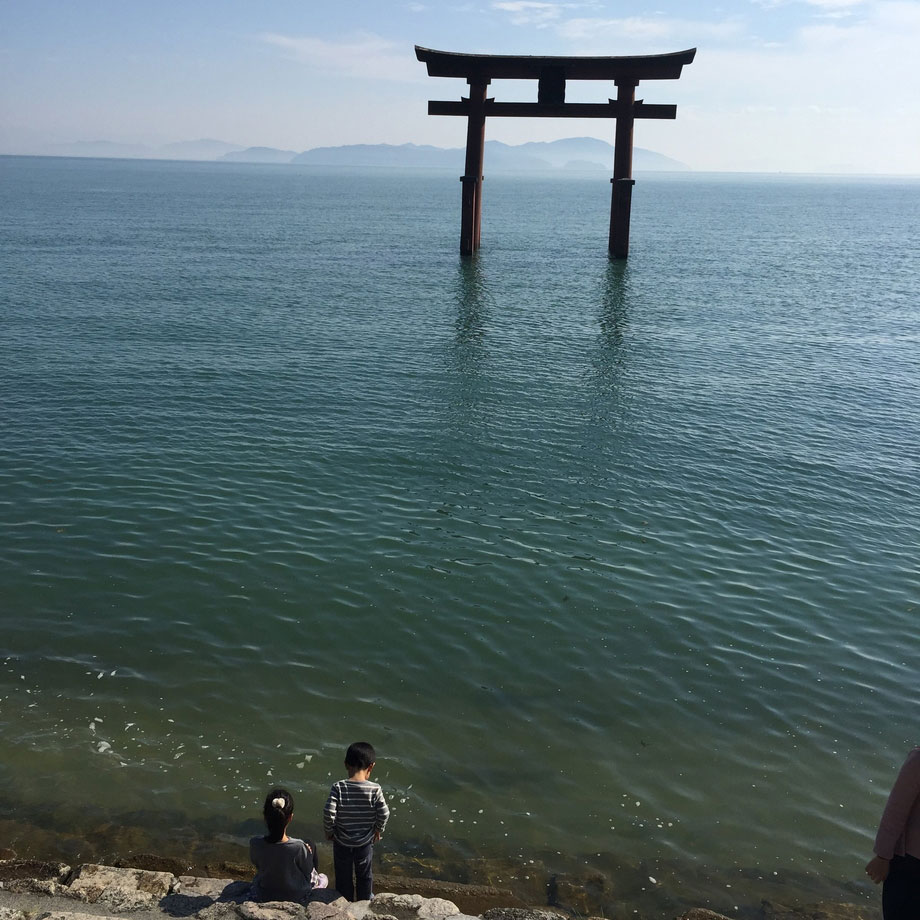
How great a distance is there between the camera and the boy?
782 centimetres

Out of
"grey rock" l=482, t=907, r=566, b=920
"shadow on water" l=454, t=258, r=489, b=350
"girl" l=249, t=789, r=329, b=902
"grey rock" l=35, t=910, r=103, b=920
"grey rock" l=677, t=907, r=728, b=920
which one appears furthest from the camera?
"shadow on water" l=454, t=258, r=489, b=350

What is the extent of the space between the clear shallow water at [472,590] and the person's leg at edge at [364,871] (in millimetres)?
1898

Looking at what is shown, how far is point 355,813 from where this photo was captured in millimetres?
7859

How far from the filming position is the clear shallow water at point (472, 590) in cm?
1091

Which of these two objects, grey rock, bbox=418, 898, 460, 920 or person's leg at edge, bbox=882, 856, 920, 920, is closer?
person's leg at edge, bbox=882, 856, 920, 920

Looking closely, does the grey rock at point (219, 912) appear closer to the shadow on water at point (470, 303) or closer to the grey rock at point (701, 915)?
the grey rock at point (701, 915)

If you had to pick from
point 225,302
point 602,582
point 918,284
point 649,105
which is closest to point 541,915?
point 602,582

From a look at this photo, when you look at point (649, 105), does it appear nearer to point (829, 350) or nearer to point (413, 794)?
point (829, 350)

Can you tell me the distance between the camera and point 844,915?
9.40m

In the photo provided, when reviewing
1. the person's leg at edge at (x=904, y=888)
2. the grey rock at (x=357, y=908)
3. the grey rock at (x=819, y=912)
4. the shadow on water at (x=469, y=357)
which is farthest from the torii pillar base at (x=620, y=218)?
the person's leg at edge at (x=904, y=888)

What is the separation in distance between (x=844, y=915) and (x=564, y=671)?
5.41 meters

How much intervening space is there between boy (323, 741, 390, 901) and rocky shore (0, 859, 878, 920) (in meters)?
0.37

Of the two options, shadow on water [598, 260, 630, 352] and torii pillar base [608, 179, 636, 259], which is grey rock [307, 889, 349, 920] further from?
torii pillar base [608, 179, 636, 259]

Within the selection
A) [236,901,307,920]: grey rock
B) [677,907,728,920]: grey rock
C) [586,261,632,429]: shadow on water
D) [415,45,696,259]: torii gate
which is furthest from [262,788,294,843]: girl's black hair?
[415,45,696,259]: torii gate
